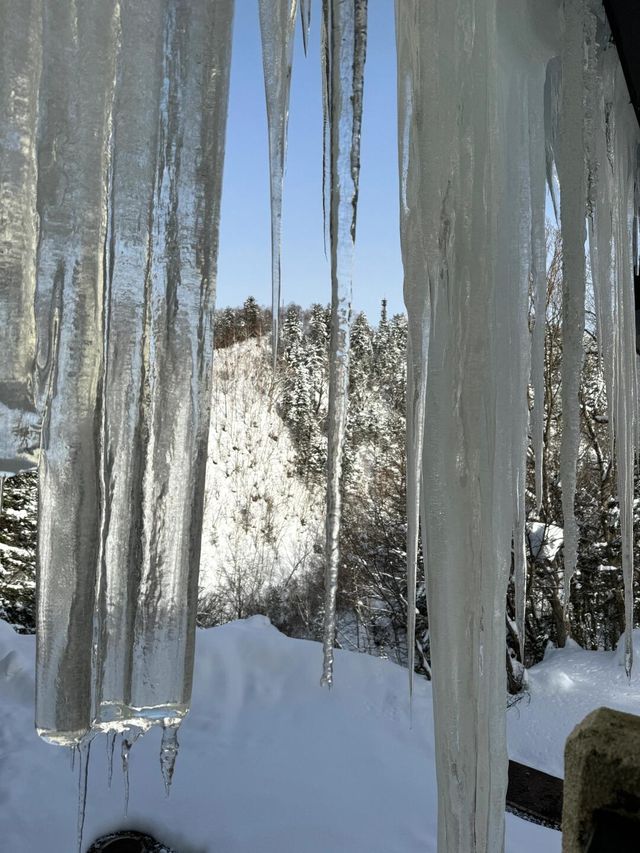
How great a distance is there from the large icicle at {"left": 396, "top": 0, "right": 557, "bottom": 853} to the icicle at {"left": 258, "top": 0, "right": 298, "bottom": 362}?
15 centimetres

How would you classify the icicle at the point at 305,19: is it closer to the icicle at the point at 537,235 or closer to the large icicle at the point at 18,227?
the icicle at the point at 537,235

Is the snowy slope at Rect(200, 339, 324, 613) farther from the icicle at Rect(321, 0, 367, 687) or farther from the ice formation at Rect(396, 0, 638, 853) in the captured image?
the icicle at Rect(321, 0, 367, 687)

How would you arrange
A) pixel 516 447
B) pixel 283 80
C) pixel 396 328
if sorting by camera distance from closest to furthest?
1. pixel 283 80
2. pixel 516 447
3. pixel 396 328

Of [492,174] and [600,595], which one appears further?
[600,595]

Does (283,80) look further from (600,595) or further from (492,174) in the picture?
(600,595)

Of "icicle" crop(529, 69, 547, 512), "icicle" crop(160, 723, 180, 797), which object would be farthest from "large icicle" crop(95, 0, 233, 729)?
"icicle" crop(529, 69, 547, 512)

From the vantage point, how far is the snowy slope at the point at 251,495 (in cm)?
1296

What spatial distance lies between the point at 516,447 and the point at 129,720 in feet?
2.11

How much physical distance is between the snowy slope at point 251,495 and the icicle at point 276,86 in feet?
40.1

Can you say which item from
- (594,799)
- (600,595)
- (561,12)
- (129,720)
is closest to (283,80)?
(561,12)

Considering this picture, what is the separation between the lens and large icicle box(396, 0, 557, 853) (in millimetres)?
794

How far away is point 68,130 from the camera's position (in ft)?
1.73

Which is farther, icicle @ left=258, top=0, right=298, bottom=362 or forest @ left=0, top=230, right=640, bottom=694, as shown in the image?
forest @ left=0, top=230, right=640, bottom=694

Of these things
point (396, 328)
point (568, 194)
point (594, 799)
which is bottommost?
point (594, 799)
